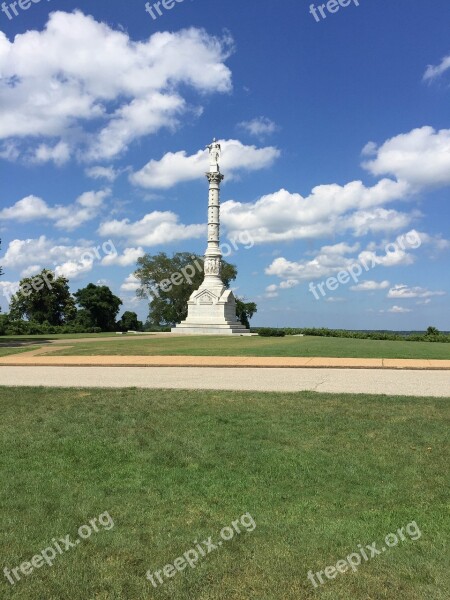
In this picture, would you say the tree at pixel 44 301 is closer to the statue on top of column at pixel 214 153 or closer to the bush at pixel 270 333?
the statue on top of column at pixel 214 153

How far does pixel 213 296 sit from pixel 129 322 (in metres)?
16.5

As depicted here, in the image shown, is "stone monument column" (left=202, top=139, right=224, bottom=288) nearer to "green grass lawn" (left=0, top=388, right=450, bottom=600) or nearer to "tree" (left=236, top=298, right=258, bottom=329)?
"tree" (left=236, top=298, right=258, bottom=329)

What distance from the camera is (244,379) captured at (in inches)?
544

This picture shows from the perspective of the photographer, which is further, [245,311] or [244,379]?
[245,311]

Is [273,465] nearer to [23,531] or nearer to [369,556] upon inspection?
[369,556]

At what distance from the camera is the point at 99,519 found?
16.2 feet

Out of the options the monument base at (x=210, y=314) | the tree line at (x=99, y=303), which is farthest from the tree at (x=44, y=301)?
the monument base at (x=210, y=314)

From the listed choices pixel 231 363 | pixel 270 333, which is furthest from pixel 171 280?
pixel 231 363
